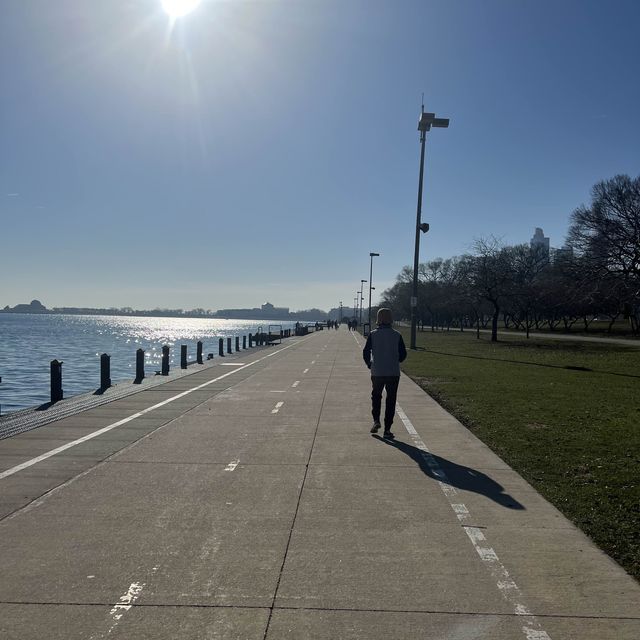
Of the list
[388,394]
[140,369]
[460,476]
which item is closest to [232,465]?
[460,476]

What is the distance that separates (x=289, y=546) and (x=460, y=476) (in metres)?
2.90

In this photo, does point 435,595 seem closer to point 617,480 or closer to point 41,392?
point 617,480

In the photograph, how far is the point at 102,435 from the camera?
9.37m

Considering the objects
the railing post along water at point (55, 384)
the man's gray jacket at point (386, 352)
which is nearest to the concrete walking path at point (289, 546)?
the man's gray jacket at point (386, 352)

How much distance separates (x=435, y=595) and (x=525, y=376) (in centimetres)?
1684

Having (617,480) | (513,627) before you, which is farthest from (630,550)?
(617,480)

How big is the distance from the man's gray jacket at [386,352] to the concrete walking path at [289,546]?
107cm

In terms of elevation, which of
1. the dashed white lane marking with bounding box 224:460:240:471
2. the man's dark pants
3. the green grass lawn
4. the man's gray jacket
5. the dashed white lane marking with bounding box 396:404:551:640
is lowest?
the dashed white lane marking with bounding box 224:460:240:471

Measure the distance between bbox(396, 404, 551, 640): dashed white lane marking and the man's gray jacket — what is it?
2.31 m

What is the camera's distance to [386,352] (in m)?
9.52

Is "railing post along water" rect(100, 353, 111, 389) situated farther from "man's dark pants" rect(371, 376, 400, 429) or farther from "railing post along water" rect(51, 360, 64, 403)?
"man's dark pants" rect(371, 376, 400, 429)

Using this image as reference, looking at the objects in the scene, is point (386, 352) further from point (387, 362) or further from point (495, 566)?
point (495, 566)

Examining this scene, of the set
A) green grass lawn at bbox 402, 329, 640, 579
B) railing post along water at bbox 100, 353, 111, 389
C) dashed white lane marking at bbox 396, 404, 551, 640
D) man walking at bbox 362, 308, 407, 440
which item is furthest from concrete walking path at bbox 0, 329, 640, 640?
railing post along water at bbox 100, 353, 111, 389

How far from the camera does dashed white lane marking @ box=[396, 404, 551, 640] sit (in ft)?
11.8
